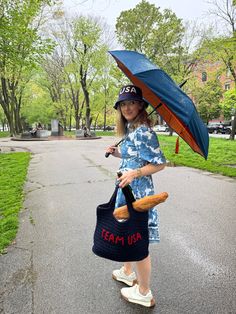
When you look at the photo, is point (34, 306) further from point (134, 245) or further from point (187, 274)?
point (187, 274)

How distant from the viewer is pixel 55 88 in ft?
145

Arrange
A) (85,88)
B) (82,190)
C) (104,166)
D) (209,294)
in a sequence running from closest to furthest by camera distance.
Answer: (209,294) → (82,190) → (104,166) → (85,88)

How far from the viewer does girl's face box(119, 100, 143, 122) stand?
2.13m

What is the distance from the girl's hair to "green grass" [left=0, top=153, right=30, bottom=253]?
6.99 ft

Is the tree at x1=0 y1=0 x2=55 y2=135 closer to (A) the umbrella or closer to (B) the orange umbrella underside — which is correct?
(B) the orange umbrella underside

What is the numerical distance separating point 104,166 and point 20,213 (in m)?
5.00

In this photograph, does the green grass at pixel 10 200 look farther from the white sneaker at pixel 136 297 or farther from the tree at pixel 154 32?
the tree at pixel 154 32

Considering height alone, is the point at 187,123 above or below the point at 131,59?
below

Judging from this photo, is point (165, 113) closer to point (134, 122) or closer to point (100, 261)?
point (134, 122)

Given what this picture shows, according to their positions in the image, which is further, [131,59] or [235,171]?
[235,171]

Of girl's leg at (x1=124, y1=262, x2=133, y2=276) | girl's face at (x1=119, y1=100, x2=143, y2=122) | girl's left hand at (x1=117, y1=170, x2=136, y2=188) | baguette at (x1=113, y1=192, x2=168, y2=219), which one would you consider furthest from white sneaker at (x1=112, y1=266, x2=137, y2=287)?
girl's face at (x1=119, y1=100, x2=143, y2=122)

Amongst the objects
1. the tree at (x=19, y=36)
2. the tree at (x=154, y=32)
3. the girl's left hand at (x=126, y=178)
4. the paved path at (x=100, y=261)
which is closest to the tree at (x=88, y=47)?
the tree at (x=154, y=32)

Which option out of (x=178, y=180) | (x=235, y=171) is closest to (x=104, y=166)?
(x=178, y=180)

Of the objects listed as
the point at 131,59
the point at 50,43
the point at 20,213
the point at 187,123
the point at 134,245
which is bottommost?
the point at 20,213
